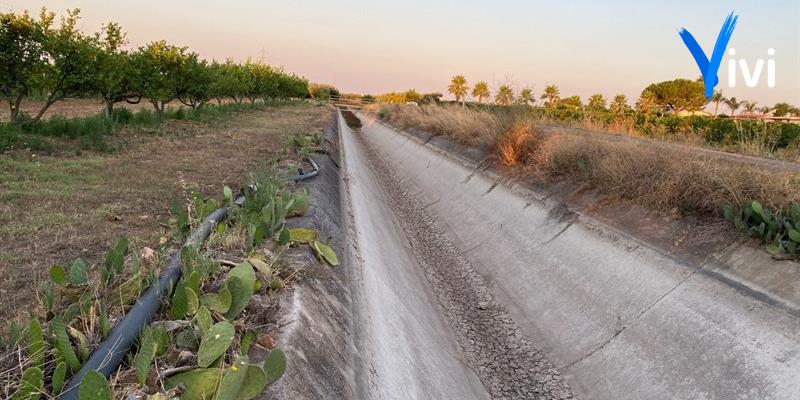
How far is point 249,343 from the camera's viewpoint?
297 cm

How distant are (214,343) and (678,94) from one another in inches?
3760

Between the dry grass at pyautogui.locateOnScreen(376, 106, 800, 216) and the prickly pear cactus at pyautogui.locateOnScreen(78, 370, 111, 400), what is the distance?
22.1 ft

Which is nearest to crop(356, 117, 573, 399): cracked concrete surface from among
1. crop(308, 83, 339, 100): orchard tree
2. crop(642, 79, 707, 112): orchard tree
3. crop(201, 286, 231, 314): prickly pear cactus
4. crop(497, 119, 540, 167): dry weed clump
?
crop(497, 119, 540, 167): dry weed clump

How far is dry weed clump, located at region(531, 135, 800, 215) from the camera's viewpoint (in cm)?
633

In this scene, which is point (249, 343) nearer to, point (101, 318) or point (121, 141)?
point (101, 318)

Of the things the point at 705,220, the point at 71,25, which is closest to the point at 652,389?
the point at 705,220

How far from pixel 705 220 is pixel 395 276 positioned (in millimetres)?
4383

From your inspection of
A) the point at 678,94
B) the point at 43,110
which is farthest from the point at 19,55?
the point at 678,94

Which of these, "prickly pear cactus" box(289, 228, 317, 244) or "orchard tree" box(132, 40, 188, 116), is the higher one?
"orchard tree" box(132, 40, 188, 116)

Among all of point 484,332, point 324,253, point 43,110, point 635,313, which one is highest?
point 43,110

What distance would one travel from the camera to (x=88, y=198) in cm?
764

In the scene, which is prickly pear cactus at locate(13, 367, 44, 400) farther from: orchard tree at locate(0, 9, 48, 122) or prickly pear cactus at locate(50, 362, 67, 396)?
orchard tree at locate(0, 9, 48, 122)

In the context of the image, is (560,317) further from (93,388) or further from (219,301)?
(93,388)

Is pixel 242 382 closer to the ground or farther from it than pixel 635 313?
farther from it
